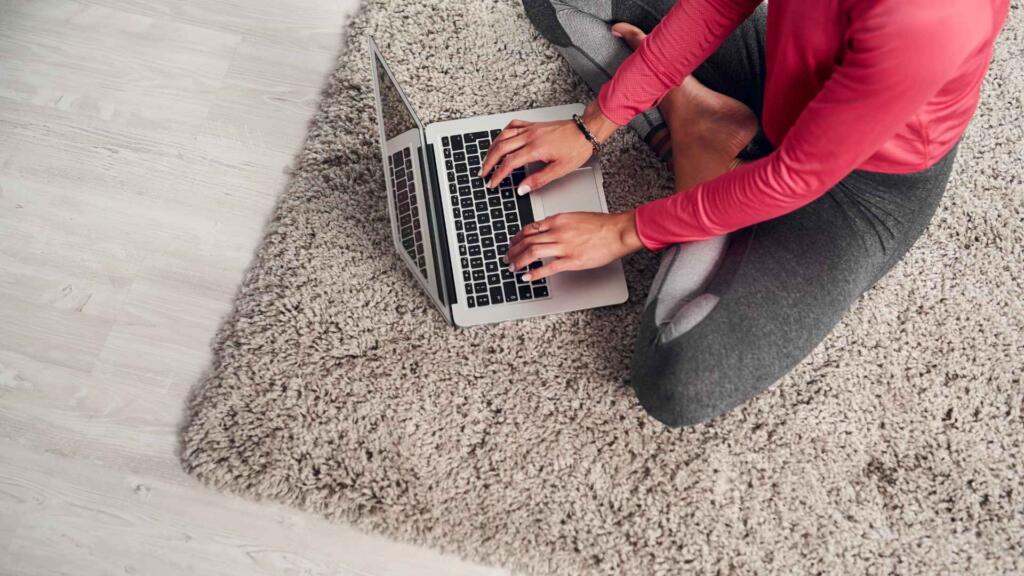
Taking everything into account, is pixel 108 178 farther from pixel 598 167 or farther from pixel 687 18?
pixel 687 18

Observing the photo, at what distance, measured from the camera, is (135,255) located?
1.29 m

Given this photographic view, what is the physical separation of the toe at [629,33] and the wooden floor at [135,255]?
58 cm

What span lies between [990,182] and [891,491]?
638 mm

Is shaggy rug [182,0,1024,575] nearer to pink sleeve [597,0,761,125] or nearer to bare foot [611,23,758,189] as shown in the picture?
bare foot [611,23,758,189]

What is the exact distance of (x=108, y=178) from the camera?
1339 millimetres

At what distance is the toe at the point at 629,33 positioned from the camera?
1251 millimetres

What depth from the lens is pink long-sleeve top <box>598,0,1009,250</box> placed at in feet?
2.27

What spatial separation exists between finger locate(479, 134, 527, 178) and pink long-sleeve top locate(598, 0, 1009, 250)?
0.15 m

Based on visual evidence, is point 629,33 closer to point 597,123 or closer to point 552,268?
point 597,123

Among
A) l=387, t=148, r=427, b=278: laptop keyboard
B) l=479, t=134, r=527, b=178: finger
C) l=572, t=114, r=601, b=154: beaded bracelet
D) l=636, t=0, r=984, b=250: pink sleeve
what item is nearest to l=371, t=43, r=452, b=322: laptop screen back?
l=387, t=148, r=427, b=278: laptop keyboard

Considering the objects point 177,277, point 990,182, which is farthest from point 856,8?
point 177,277

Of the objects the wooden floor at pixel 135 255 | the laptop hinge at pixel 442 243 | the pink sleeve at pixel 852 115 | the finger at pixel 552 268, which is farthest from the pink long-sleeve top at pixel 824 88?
the wooden floor at pixel 135 255

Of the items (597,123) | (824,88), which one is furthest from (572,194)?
(824,88)

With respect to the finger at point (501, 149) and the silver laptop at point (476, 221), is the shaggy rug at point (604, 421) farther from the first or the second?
the finger at point (501, 149)
